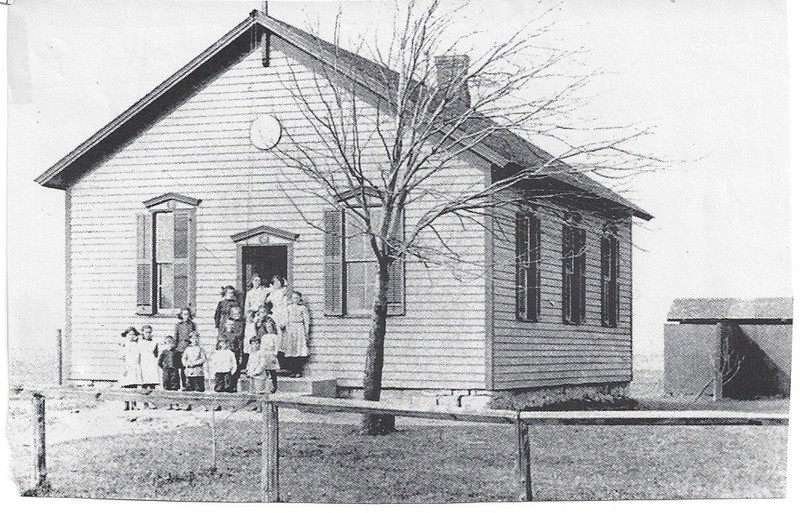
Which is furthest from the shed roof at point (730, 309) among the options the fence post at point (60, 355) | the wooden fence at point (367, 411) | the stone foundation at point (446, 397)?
the fence post at point (60, 355)

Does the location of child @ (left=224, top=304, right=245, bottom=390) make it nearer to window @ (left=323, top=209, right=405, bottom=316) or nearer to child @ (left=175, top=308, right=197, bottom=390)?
child @ (left=175, top=308, right=197, bottom=390)

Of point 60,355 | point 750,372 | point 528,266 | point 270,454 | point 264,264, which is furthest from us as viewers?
point 750,372

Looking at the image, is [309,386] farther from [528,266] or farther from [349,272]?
[528,266]

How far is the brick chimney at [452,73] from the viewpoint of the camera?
13.2 m

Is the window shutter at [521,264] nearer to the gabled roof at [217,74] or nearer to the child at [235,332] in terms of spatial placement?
the gabled roof at [217,74]

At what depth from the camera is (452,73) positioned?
44.7 feet

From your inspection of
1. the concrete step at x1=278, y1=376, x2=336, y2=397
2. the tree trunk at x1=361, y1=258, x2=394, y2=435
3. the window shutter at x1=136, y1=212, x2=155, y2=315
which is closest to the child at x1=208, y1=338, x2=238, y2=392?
the concrete step at x1=278, y1=376, x2=336, y2=397

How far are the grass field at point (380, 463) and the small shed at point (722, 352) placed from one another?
163 inches

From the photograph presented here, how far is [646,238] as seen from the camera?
14.3 meters

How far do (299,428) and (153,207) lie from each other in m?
4.01

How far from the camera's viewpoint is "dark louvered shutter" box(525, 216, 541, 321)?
16.8 m

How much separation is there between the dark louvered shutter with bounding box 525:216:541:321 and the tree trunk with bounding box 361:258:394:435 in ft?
10.5

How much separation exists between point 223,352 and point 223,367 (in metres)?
0.20

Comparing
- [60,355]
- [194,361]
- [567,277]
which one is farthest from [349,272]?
[567,277]
